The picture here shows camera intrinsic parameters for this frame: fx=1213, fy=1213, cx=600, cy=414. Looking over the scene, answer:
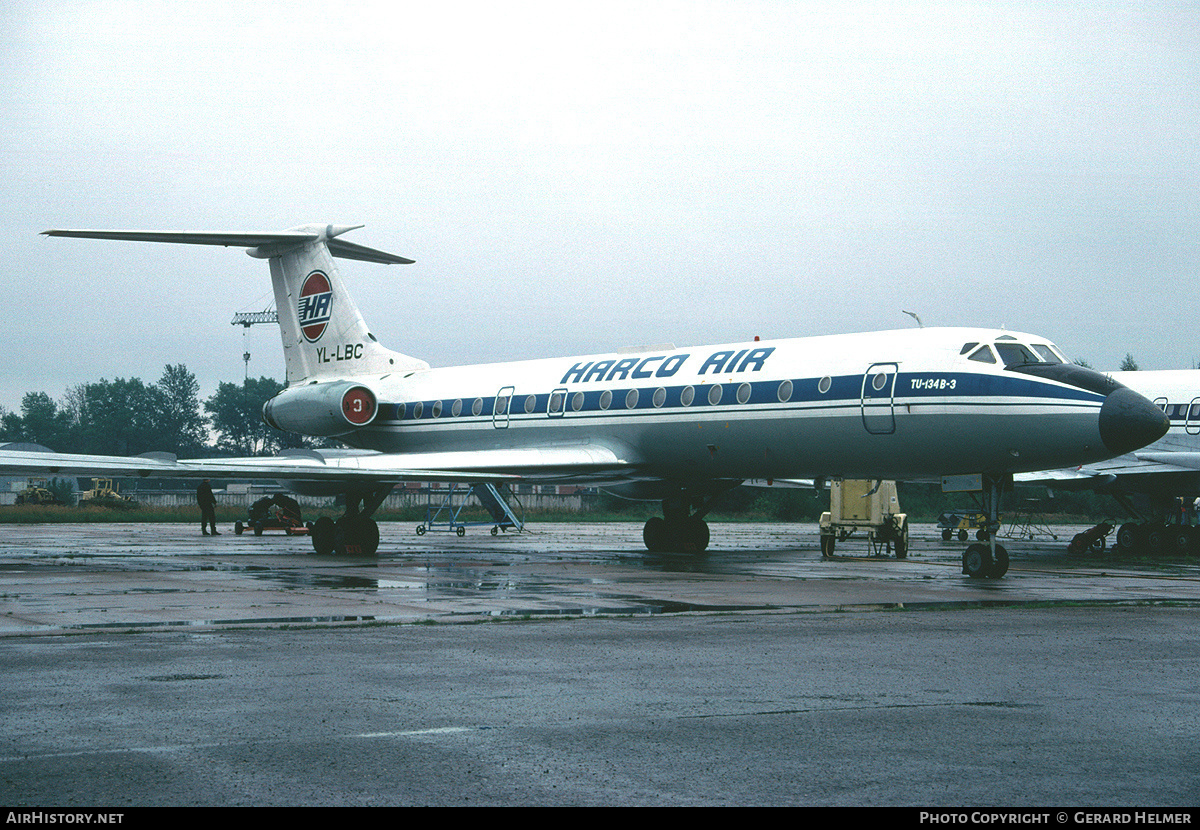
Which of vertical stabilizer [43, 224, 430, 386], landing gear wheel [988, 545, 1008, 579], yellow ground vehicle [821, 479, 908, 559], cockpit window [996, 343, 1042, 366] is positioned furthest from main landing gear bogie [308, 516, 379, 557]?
→ cockpit window [996, 343, 1042, 366]

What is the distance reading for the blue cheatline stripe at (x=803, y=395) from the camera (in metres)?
16.9

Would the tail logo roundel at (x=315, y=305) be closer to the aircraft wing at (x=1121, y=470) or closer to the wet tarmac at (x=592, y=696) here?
the wet tarmac at (x=592, y=696)

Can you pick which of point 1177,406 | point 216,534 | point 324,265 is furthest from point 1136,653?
point 216,534

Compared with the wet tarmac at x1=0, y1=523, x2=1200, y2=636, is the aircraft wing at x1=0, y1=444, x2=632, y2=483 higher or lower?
higher

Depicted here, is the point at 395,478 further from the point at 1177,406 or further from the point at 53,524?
the point at 53,524

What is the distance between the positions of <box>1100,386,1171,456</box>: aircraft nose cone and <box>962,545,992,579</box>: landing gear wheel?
214cm

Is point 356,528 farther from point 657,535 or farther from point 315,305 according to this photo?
point 315,305

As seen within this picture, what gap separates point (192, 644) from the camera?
8750mm

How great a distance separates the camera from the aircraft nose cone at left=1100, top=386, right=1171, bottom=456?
1589cm

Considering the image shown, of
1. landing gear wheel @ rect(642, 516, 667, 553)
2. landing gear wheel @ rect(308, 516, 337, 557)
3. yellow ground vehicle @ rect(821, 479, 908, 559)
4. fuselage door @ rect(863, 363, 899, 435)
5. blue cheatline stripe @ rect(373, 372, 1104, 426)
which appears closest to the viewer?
blue cheatline stripe @ rect(373, 372, 1104, 426)

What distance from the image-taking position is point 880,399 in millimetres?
18078

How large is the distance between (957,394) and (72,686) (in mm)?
13256

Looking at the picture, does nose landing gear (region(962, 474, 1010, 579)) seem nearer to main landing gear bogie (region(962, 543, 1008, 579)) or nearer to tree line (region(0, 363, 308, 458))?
main landing gear bogie (region(962, 543, 1008, 579))

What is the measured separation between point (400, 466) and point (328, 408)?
15.9 feet
